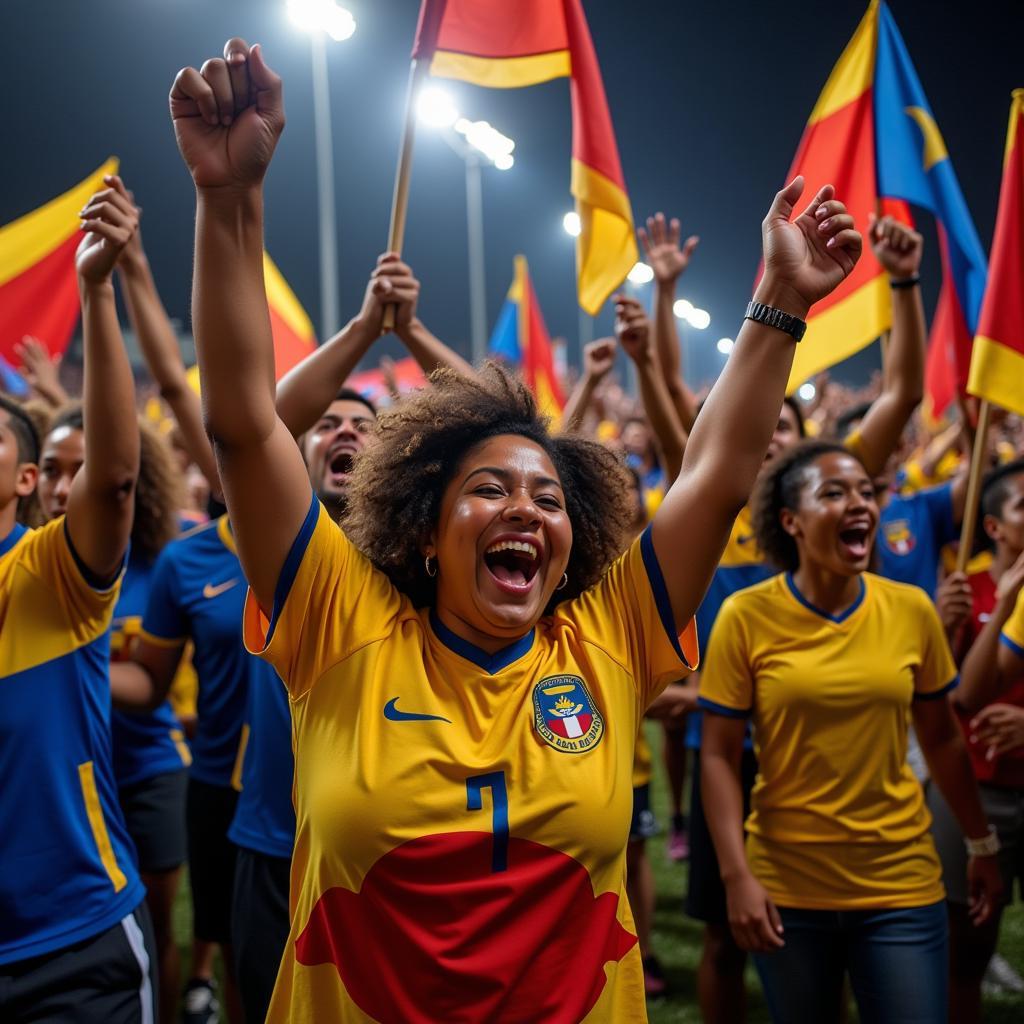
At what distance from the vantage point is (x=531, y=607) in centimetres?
185

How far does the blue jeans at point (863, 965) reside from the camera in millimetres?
2527

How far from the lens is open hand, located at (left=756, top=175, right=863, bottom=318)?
6.25ft

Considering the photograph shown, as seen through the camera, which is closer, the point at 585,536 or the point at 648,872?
the point at 585,536

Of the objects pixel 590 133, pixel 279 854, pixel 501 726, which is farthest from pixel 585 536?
pixel 590 133

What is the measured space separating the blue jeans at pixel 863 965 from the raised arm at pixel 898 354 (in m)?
1.56

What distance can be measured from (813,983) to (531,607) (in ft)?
5.09

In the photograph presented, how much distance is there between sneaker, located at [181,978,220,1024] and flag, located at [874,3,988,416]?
13.2 feet

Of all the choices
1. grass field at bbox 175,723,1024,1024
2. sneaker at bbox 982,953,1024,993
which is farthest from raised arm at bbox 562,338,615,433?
sneaker at bbox 982,953,1024,993

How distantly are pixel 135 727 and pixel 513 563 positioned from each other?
238 centimetres

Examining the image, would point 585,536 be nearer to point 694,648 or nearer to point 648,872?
point 694,648

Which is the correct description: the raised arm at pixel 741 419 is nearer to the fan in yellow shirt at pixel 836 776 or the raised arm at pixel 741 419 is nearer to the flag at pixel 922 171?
the fan in yellow shirt at pixel 836 776

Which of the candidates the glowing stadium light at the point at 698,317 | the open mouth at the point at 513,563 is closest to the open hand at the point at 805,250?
the open mouth at the point at 513,563

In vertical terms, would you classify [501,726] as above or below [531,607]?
below

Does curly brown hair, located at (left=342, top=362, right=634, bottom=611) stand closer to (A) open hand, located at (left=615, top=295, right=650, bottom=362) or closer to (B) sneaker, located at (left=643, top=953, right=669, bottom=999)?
(A) open hand, located at (left=615, top=295, right=650, bottom=362)
